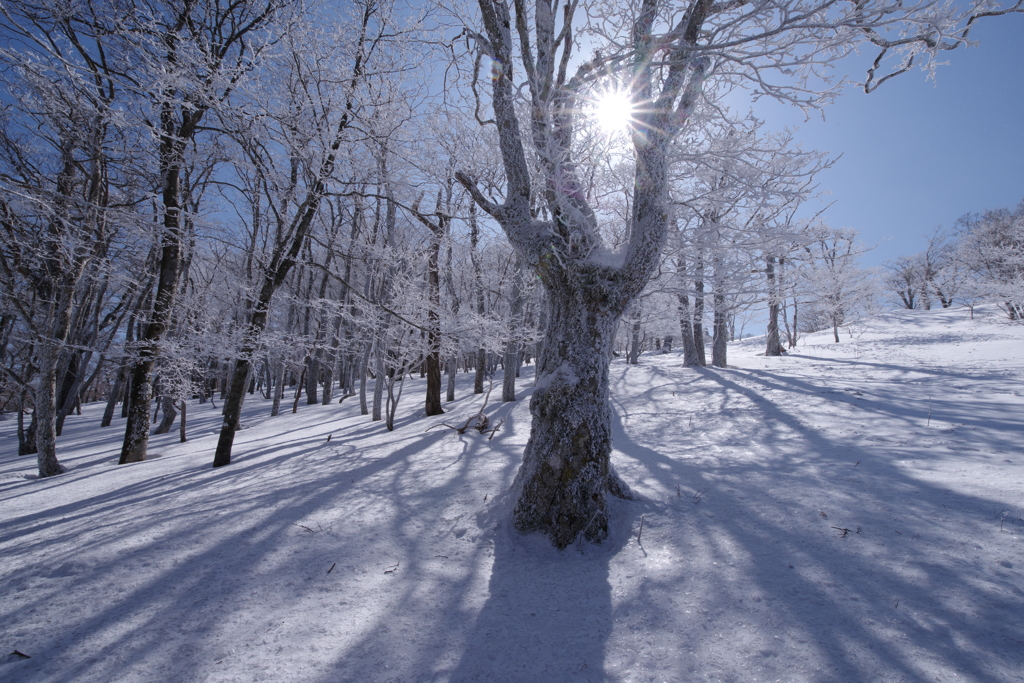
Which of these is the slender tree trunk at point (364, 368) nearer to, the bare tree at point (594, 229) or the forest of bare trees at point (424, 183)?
the forest of bare trees at point (424, 183)

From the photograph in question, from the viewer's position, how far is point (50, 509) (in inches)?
→ 169

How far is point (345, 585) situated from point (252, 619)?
1.71 feet

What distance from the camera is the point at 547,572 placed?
8.89 ft

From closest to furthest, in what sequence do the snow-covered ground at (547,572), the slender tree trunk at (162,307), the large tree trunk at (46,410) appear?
the snow-covered ground at (547,572) < the large tree trunk at (46,410) < the slender tree trunk at (162,307)

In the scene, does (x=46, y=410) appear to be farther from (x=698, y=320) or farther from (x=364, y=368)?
(x=698, y=320)

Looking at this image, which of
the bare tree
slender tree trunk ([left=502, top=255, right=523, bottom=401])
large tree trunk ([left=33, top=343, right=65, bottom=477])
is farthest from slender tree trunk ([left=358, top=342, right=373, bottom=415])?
the bare tree

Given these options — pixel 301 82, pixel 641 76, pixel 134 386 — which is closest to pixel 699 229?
pixel 641 76

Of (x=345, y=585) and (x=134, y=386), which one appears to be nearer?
(x=345, y=585)

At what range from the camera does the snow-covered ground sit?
187 centimetres

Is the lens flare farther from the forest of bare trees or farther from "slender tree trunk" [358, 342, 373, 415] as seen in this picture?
"slender tree trunk" [358, 342, 373, 415]

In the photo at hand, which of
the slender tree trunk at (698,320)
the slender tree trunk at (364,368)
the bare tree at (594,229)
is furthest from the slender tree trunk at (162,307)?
the slender tree trunk at (698,320)

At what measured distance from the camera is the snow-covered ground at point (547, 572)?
6.14 ft

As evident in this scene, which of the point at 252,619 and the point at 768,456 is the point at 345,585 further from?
the point at 768,456

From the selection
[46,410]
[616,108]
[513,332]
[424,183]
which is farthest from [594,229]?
[46,410]
